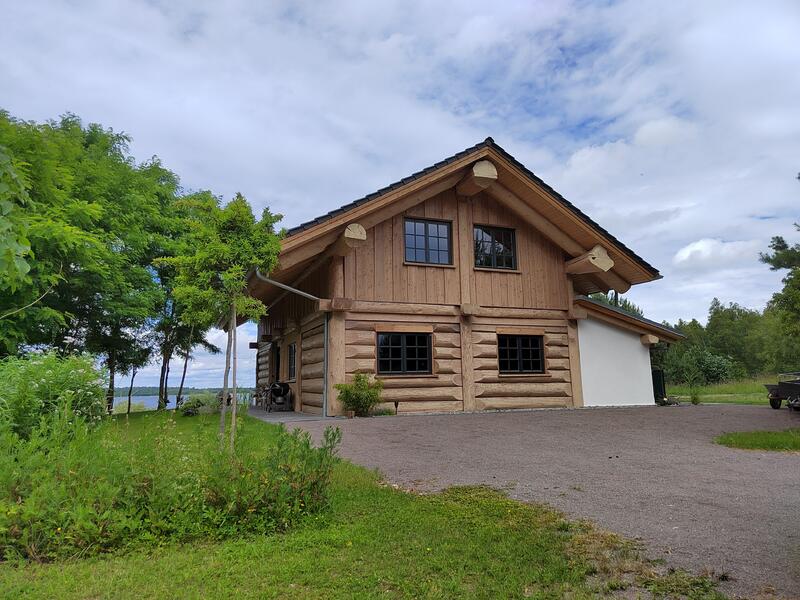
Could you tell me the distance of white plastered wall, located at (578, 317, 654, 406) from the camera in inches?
578

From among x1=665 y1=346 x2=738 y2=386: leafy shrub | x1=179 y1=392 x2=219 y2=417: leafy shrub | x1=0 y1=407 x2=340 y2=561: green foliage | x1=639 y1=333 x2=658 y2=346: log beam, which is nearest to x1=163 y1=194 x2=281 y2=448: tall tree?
x1=0 y1=407 x2=340 y2=561: green foliage

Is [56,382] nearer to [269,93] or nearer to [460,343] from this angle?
[269,93]

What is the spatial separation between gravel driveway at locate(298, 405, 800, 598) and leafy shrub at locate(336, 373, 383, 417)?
3.06ft

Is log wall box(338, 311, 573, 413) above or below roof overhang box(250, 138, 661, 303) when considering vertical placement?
below

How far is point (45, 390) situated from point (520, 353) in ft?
35.0

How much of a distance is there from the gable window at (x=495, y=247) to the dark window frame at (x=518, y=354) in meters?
1.97

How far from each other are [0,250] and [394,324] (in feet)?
35.6

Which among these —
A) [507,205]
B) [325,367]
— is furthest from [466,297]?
[325,367]

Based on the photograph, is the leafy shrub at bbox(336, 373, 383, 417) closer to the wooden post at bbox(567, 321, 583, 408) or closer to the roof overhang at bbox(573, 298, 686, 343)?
the wooden post at bbox(567, 321, 583, 408)

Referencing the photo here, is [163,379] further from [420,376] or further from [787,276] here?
[787,276]

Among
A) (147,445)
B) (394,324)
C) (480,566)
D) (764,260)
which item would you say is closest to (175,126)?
(394,324)

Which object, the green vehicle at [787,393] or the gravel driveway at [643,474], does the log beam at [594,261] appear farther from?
the green vehicle at [787,393]

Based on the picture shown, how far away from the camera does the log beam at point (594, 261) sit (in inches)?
548

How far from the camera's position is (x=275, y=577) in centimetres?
282
